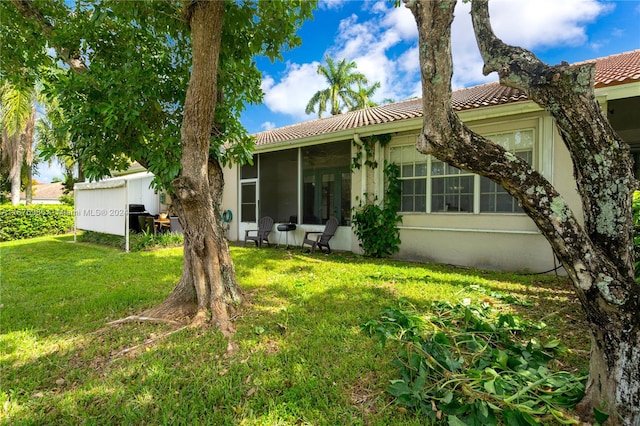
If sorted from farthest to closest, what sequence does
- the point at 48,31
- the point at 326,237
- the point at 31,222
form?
1. the point at 31,222
2. the point at 326,237
3. the point at 48,31

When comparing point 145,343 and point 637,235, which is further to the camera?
point 637,235

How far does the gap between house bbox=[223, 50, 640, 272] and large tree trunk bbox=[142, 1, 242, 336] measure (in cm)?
89

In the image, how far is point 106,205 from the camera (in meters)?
9.96

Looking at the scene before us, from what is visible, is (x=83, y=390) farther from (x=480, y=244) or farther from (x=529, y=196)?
(x=480, y=244)

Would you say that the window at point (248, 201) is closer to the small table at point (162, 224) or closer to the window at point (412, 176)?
the small table at point (162, 224)

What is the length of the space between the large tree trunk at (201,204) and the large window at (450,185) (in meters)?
4.98

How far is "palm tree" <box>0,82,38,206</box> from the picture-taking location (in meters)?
13.9

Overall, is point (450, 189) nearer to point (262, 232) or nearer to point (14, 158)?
point (262, 232)

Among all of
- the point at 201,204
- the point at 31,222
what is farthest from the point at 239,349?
the point at 31,222

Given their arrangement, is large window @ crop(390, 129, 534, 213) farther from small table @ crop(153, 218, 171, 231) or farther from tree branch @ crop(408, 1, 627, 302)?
small table @ crop(153, 218, 171, 231)

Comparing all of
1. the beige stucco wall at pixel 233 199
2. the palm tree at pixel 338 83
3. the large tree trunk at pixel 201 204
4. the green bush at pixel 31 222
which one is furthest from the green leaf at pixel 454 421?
the palm tree at pixel 338 83

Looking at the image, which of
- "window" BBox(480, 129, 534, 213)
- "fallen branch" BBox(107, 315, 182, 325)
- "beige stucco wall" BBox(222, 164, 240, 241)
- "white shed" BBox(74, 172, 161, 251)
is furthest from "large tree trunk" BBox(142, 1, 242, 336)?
"beige stucco wall" BBox(222, 164, 240, 241)

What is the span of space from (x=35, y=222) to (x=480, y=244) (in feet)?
54.3

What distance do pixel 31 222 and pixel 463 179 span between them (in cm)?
1625
